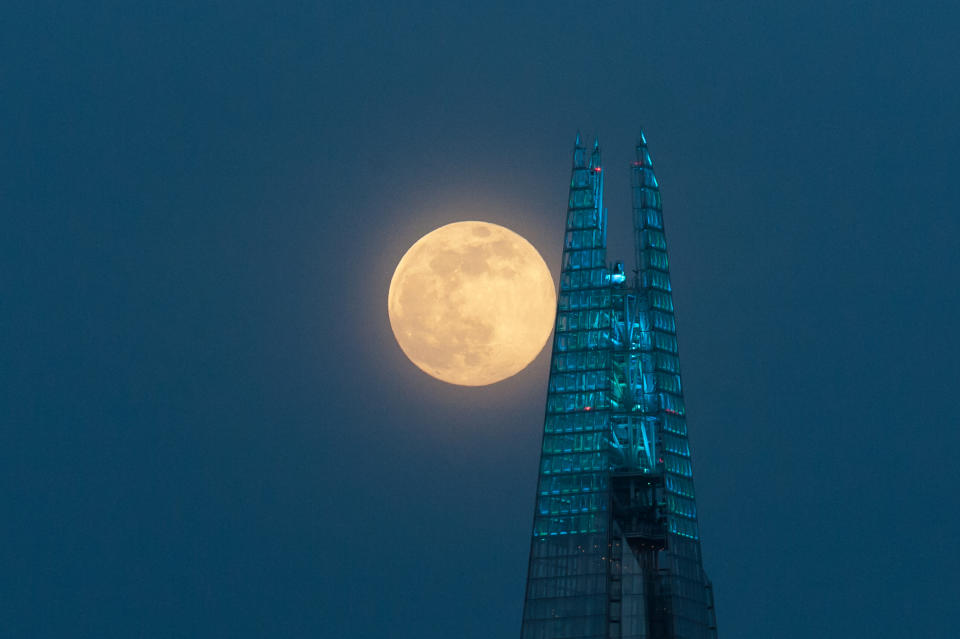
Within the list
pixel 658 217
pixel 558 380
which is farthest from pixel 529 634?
pixel 658 217

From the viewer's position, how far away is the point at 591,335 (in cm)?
16238

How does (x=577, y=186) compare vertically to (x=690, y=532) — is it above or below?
above

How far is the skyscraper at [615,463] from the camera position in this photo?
15312 cm

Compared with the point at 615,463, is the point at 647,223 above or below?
above

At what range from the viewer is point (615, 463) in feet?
521

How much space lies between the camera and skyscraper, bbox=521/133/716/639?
153 metres

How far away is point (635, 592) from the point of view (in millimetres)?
153375

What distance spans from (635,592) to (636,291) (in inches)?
1091

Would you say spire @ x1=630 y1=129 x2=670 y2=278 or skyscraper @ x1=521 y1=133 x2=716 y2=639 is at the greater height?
spire @ x1=630 y1=129 x2=670 y2=278

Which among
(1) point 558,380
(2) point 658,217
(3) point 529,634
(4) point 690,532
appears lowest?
(3) point 529,634

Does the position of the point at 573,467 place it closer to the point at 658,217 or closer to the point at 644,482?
the point at 644,482

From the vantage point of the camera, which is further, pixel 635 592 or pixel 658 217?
pixel 658 217

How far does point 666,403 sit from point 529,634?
76.8 feet

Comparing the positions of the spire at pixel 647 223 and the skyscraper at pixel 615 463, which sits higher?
the spire at pixel 647 223
